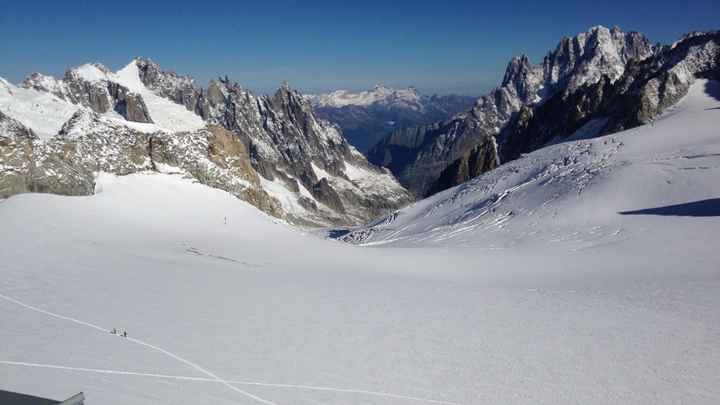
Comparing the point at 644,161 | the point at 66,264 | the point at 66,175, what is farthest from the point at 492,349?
the point at 644,161

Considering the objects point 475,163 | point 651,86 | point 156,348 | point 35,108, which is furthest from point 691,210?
point 35,108

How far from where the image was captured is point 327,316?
12680 millimetres

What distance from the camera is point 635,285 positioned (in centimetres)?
1686

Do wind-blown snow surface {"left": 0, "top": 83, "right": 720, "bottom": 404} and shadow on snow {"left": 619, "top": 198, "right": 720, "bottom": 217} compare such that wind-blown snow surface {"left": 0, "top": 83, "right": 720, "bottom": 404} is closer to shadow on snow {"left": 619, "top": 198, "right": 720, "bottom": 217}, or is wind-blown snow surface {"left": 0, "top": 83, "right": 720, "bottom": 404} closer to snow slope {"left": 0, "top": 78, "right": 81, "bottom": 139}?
shadow on snow {"left": 619, "top": 198, "right": 720, "bottom": 217}

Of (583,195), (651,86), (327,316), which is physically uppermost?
(651,86)

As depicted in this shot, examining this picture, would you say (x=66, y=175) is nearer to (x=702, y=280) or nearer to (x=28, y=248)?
(x=28, y=248)

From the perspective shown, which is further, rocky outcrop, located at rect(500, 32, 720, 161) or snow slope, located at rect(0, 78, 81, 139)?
snow slope, located at rect(0, 78, 81, 139)

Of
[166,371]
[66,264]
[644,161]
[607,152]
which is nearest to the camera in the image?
[166,371]

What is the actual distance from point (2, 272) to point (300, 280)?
8.36 metres

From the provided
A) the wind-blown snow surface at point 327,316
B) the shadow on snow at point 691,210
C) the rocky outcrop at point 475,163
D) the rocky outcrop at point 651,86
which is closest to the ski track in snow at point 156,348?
the wind-blown snow surface at point 327,316

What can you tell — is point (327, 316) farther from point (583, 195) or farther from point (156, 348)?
point (583, 195)

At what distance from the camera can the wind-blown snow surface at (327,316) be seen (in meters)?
8.74

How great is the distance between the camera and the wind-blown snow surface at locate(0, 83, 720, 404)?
874cm

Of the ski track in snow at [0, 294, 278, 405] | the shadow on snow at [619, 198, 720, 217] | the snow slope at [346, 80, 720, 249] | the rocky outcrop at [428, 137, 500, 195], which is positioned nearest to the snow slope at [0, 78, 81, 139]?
the rocky outcrop at [428, 137, 500, 195]
